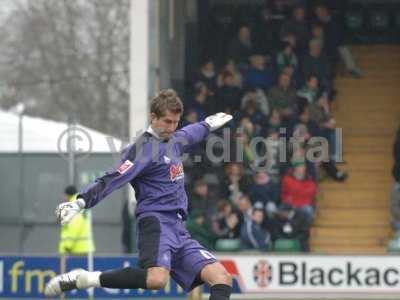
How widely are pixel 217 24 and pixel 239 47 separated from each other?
1.04 m

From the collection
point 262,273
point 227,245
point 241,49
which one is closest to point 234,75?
point 241,49

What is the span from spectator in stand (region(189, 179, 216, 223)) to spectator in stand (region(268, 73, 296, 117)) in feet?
5.86

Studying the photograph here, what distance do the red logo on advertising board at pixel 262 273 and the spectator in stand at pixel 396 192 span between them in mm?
4978

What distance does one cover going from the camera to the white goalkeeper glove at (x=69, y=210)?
923 centimetres

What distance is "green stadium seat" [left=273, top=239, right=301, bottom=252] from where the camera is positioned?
18.7m

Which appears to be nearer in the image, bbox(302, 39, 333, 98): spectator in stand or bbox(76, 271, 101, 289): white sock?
bbox(76, 271, 101, 289): white sock

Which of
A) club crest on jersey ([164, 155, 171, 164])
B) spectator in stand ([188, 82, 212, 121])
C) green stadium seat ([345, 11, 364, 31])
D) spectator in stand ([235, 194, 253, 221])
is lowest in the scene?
spectator in stand ([235, 194, 253, 221])

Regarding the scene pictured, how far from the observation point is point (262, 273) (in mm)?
14758

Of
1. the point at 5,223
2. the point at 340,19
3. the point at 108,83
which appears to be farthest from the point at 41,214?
the point at 108,83

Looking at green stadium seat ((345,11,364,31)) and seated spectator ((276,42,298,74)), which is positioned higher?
green stadium seat ((345,11,364,31))

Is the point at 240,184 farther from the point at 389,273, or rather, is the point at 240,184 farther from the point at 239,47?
the point at 389,273

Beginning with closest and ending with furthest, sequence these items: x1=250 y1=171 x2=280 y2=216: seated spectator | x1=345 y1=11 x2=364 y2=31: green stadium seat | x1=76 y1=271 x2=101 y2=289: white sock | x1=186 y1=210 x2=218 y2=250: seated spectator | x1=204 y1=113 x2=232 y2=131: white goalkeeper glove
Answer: x1=76 y1=271 x2=101 y2=289: white sock
x1=204 y1=113 x2=232 y2=131: white goalkeeper glove
x1=186 y1=210 x2=218 y2=250: seated spectator
x1=250 y1=171 x2=280 y2=216: seated spectator
x1=345 y1=11 x2=364 y2=31: green stadium seat

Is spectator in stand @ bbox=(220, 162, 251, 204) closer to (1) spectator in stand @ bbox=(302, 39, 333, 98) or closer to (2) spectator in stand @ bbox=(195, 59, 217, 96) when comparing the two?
(2) spectator in stand @ bbox=(195, 59, 217, 96)

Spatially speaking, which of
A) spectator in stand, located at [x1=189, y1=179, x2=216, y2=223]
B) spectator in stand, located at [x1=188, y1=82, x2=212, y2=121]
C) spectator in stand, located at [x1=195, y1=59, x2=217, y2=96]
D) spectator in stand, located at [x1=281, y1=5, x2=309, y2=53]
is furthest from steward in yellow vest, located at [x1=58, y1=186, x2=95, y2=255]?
spectator in stand, located at [x1=281, y1=5, x2=309, y2=53]
